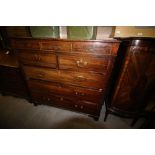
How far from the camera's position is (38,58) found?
1484mm

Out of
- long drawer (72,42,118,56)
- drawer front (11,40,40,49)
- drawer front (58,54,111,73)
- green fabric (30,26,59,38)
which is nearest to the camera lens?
long drawer (72,42,118,56)

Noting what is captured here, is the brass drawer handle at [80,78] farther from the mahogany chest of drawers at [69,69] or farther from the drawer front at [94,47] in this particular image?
the drawer front at [94,47]

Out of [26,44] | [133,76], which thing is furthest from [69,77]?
[133,76]

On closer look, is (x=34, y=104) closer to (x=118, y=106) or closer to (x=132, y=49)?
(x=118, y=106)

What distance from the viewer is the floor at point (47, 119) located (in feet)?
5.83

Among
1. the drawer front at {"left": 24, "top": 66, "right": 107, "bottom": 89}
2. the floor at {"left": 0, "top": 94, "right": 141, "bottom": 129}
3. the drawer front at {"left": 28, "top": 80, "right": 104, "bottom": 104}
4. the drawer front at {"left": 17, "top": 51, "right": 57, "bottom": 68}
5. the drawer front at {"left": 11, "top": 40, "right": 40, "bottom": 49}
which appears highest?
the drawer front at {"left": 11, "top": 40, "right": 40, "bottom": 49}

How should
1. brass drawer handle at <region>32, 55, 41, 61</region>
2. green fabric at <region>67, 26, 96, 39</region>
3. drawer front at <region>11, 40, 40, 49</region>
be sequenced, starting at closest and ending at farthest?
drawer front at <region>11, 40, 40, 49</region>, brass drawer handle at <region>32, 55, 41, 61</region>, green fabric at <region>67, 26, 96, 39</region>

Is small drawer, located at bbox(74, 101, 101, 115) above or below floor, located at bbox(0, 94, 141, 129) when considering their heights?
above

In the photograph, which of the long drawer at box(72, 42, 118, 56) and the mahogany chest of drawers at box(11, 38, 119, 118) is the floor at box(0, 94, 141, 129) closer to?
the mahogany chest of drawers at box(11, 38, 119, 118)

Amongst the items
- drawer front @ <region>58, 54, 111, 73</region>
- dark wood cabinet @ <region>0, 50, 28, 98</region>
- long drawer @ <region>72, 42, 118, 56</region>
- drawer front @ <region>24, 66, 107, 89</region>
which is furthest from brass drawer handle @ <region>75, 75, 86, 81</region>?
dark wood cabinet @ <region>0, 50, 28, 98</region>

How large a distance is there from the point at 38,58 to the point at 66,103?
915 mm

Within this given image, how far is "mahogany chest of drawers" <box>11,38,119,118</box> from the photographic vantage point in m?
1.23

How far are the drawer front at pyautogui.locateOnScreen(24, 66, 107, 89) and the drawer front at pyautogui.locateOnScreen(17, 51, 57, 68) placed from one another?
10cm
